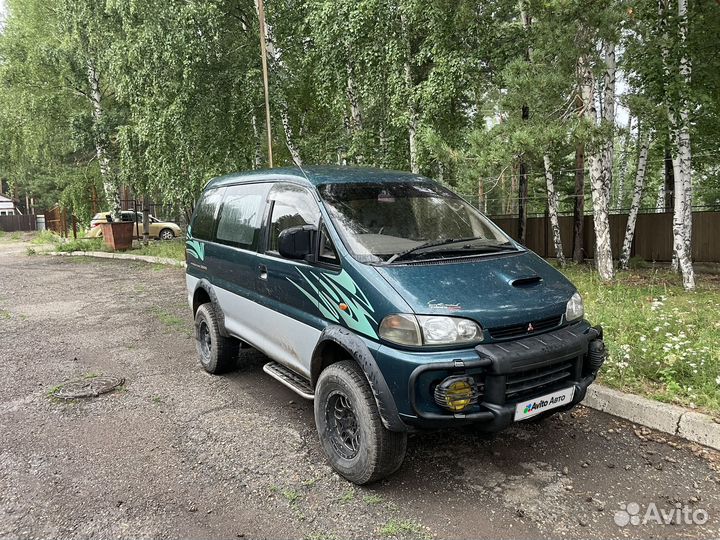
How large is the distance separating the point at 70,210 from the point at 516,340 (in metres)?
22.4

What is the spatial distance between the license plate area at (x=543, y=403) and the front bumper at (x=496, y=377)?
0.03m

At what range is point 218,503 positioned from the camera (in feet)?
9.73

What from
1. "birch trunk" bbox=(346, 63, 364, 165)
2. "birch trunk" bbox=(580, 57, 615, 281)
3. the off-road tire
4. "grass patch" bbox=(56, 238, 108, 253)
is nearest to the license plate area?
the off-road tire

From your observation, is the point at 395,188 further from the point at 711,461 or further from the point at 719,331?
the point at 719,331

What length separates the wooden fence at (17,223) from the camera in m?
41.5

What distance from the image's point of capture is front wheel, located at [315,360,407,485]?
294 cm

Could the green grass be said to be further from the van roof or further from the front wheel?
the van roof

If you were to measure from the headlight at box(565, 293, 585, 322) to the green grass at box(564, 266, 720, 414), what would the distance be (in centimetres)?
126

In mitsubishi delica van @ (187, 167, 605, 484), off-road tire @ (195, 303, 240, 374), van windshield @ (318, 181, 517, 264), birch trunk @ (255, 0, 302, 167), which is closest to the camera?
mitsubishi delica van @ (187, 167, 605, 484)

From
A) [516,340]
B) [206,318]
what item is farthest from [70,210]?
[516,340]

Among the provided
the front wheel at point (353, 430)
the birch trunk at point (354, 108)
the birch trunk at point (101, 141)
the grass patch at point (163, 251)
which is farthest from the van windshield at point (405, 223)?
the birch trunk at point (101, 141)

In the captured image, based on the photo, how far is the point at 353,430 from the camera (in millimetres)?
3213

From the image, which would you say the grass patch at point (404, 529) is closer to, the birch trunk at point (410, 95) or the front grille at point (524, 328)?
the front grille at point (524, 328)

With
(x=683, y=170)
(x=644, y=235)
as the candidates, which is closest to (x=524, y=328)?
(x=683, y=170)
